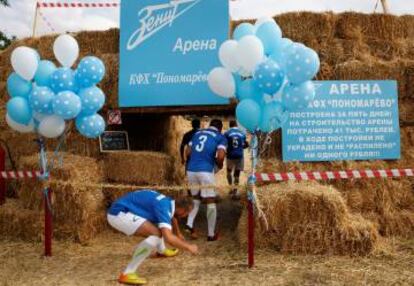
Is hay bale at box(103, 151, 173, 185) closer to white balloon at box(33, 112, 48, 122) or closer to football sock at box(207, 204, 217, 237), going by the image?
football sock at box(207, 204, 217, 237)

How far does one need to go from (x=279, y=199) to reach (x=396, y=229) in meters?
2.34

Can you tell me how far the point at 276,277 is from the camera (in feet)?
19.8

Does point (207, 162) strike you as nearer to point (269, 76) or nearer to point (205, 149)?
point (205, 149)

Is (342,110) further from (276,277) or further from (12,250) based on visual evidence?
(12,250)

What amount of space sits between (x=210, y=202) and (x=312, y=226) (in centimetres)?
179

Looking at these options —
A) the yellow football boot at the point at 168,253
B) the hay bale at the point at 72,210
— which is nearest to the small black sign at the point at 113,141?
the hay bale at the point at 72,210

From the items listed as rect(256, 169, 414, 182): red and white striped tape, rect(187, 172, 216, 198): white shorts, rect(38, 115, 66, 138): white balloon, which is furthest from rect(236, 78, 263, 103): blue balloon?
rect(38, 115, 66, 138): white balloon

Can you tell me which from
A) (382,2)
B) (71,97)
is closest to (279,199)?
(71,97)

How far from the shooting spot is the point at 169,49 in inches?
348

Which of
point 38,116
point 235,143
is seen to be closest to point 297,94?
point 38,116

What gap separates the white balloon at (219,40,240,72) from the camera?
6.19 meters

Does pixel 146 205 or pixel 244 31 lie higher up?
pixel 244 31

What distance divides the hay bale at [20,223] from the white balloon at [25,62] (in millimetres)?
2511

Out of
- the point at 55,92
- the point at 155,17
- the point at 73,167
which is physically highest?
the point at 155,17
